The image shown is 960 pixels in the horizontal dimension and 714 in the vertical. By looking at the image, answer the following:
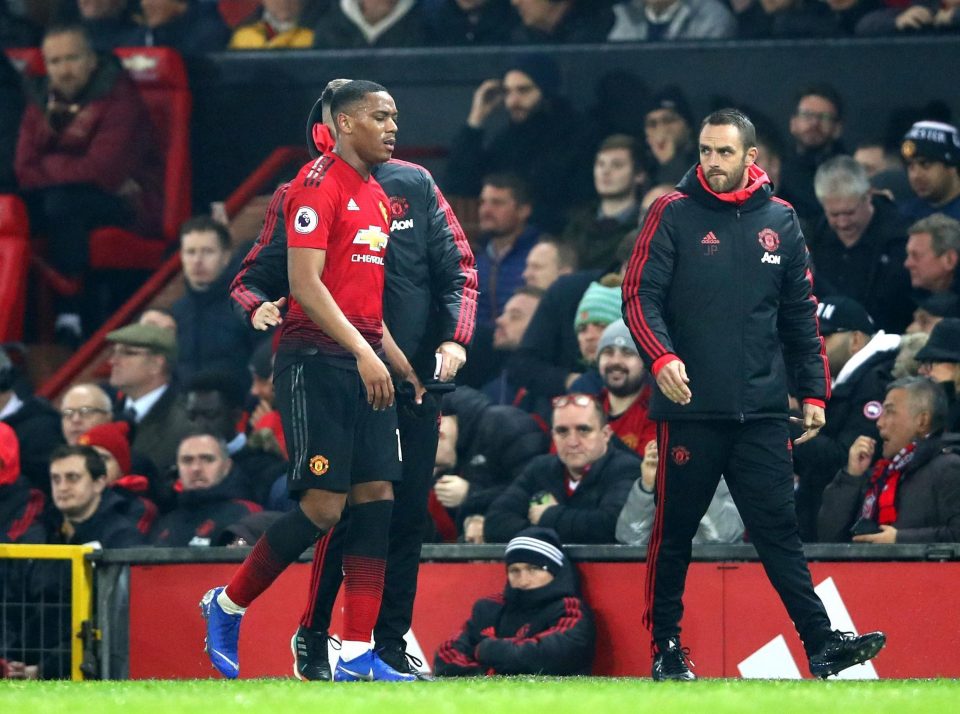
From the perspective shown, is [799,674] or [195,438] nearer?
Result: [799,674]

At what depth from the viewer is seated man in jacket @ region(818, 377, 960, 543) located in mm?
8562

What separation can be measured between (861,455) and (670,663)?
2.05 meters

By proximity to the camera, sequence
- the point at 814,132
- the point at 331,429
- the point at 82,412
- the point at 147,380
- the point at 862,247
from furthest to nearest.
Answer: the point at 147,380 < the point at 814,132 < the point at 82,412 < the point at 862,247 < the point at 331,429

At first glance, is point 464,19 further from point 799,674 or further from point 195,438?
point 799,674

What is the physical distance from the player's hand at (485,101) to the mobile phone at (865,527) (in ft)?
18.6

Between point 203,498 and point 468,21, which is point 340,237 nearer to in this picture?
point 203,498

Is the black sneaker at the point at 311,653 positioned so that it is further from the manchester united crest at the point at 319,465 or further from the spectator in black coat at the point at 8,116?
the spectator in black coat at the point at 8,116

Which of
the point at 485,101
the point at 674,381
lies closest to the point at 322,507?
the point at 674,381

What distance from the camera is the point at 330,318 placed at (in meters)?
6.96

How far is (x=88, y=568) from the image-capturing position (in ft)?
29.5

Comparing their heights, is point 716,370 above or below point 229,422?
above

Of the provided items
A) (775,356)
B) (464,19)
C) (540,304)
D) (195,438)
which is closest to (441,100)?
(464,19)

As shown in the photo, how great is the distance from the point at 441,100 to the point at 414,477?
729 centimetres

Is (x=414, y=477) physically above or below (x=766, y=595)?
above
